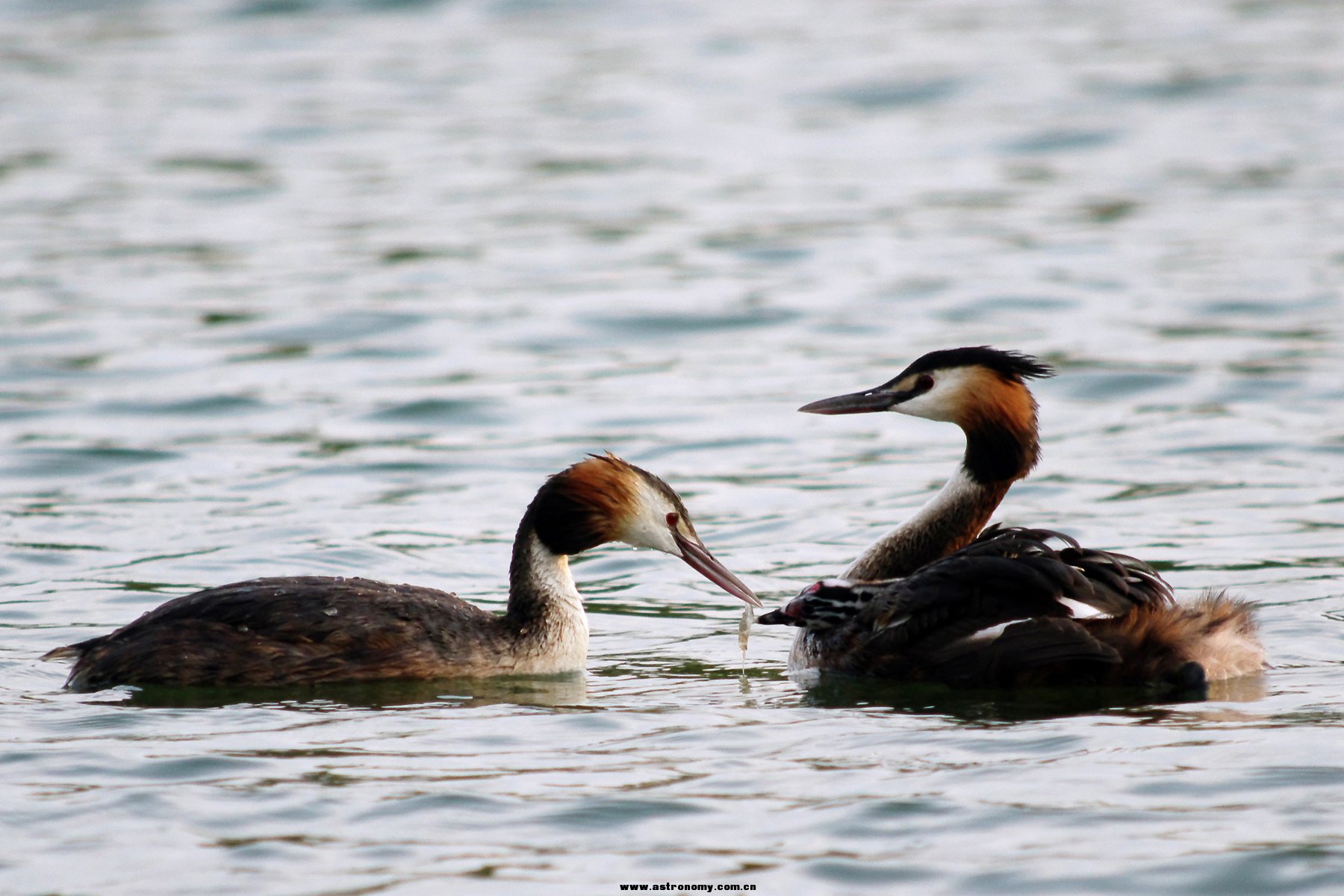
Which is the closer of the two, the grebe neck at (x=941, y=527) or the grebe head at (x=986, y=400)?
the grebe head at (x=986, y=400)

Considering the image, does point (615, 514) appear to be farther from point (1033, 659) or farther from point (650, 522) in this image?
point (1033, 659)

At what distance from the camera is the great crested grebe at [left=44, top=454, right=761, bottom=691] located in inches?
285

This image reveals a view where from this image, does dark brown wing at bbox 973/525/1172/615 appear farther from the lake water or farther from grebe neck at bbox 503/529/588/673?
grebe neck at bbox 503/529/588/673

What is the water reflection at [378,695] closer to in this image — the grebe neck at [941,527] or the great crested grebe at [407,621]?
the great crested grebe at [407,621]

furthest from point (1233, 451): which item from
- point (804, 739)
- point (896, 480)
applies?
point (804, 739)

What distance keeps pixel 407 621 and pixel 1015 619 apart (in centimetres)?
224

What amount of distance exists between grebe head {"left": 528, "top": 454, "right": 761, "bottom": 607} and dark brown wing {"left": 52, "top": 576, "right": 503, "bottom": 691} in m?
0.57

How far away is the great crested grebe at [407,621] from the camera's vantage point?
285 inches

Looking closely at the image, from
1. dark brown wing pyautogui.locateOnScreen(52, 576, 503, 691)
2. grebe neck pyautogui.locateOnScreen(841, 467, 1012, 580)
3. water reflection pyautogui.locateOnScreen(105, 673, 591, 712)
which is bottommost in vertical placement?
water reflection pyautogui.locateOnScreen(105, 673, 591, 712)

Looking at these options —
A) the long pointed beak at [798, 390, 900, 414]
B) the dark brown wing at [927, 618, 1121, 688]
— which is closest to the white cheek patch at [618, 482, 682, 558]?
the long pointed beak at [798, 390, 900, 414]

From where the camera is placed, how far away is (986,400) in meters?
8.04

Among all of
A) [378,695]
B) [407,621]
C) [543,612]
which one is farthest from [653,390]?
[378,695]

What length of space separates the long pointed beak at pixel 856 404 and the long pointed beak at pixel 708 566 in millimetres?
802

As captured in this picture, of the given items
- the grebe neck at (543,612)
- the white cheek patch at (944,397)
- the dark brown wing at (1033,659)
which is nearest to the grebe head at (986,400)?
the white cheek patch at (944,397)
